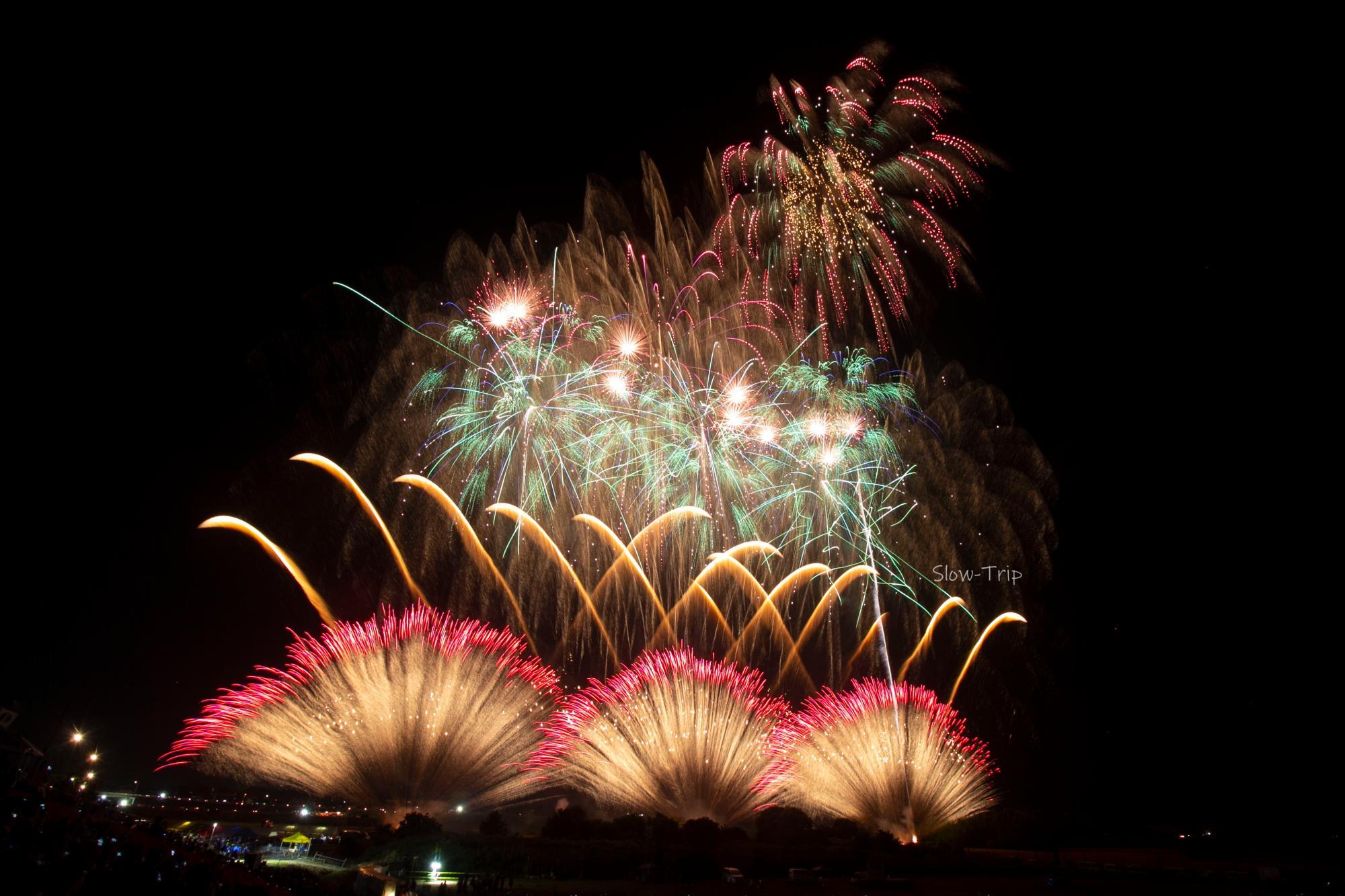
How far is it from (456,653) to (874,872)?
13.9 m

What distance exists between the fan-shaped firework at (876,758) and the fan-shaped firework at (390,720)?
10.0m

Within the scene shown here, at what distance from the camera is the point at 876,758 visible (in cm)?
3039

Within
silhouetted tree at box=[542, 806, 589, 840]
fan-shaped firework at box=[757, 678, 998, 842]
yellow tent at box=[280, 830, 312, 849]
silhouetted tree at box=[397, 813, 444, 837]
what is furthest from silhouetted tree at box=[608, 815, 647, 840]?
yellow tent at box=[280, 830, 312, 849]

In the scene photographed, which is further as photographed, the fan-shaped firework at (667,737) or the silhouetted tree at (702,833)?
the fan-shaped firework at (667,737)

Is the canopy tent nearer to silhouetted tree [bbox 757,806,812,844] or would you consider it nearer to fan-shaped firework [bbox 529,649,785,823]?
fan-shaped firework [bbox 529,649,785,823]

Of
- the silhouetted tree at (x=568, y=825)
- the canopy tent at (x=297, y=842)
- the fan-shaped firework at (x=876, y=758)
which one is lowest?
the canopy tent at (x=297, y=842)

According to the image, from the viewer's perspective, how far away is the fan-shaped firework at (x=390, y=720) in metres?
23.8

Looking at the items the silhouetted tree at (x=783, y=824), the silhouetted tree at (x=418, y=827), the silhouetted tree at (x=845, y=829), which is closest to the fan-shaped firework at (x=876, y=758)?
the silhouetted tree at (x=845, y=829)

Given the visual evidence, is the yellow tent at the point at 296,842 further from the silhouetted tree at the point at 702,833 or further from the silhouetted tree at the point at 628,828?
the silhouetted tree at the point at 702,833

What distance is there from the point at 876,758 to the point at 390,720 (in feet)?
58.6

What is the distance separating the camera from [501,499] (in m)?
23.5

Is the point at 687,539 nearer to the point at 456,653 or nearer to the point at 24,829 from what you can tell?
the point at 456,653

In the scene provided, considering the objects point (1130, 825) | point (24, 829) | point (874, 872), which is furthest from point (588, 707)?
point (1130, 825)

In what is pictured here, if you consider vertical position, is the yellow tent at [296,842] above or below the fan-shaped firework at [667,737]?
below
